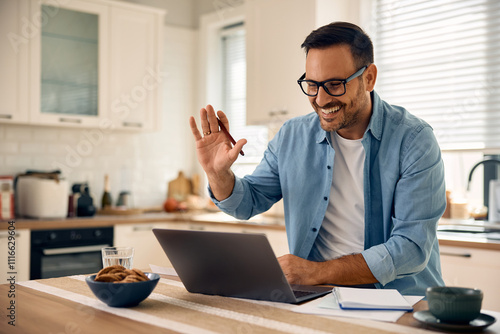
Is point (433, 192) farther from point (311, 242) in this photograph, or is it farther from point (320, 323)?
point (320, 323)

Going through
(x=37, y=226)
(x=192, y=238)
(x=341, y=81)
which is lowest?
(x=37, y=226)

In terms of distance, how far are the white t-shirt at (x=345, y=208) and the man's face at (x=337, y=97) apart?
118mm

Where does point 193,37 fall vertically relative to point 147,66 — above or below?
above

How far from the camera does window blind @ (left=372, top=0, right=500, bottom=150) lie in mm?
3314

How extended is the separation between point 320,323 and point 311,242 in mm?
798

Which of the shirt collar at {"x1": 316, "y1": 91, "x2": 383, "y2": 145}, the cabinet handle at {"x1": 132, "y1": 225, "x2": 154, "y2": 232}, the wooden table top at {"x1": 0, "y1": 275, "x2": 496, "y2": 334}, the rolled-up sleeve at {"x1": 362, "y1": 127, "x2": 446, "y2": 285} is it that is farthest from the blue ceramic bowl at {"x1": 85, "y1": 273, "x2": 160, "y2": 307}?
the cabinet handle at {"x1": 132, "y1": 225, "x2": 154, "y2": 232}

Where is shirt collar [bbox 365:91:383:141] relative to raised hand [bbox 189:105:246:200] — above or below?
above

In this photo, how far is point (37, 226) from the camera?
3.55 metres

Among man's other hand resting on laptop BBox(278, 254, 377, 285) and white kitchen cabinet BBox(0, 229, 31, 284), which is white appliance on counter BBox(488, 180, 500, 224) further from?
white kitchen cabinet BBox(0, 229, 31, 284)

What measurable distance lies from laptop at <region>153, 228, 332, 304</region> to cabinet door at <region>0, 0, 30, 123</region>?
2739 millimetres

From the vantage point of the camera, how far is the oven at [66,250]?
3557 mm

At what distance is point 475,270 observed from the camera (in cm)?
268

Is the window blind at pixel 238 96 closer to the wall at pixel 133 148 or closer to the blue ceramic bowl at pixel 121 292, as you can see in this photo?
the wall at pixel 133 148

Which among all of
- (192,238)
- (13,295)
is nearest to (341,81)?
(192,238)
